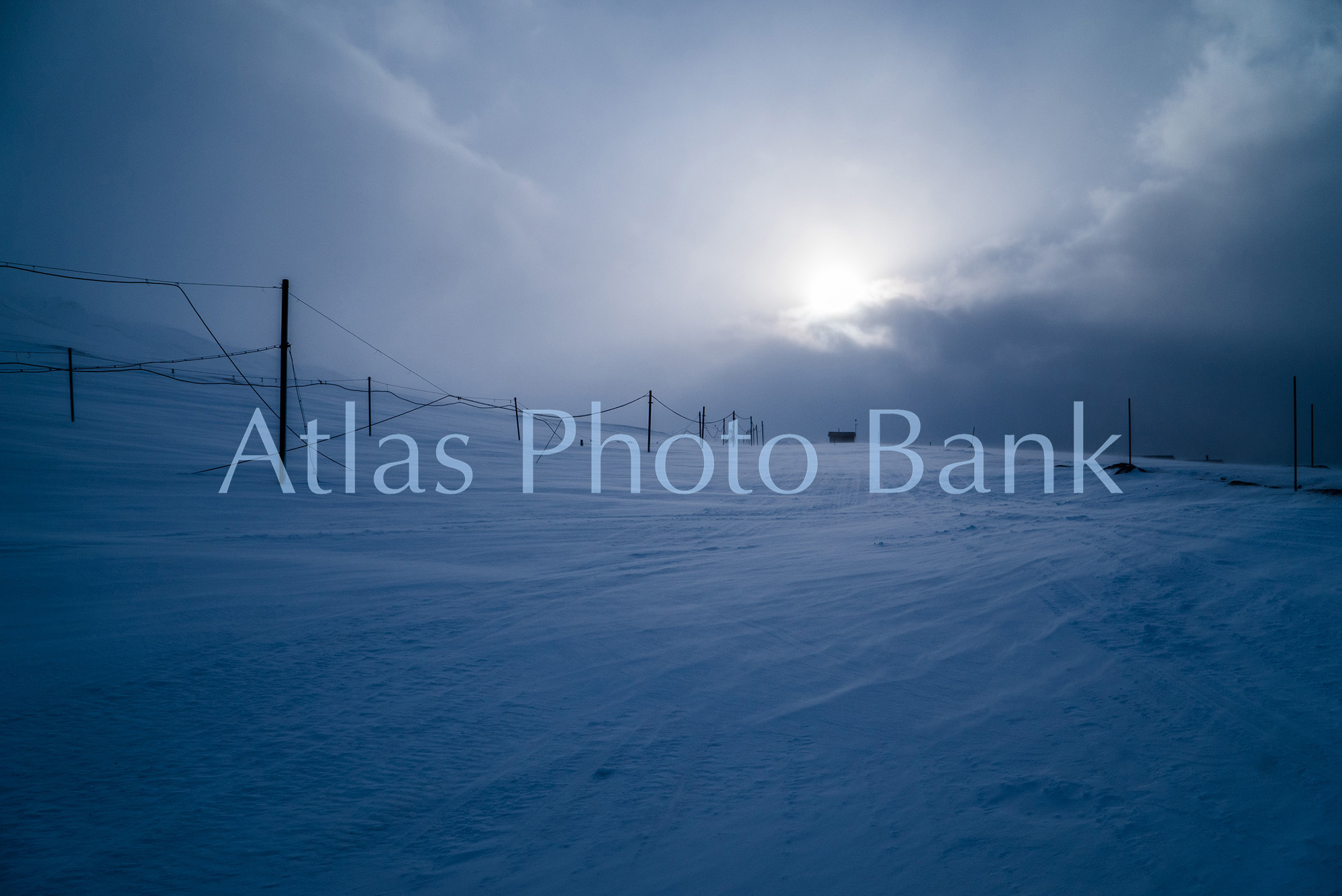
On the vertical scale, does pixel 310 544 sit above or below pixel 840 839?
above

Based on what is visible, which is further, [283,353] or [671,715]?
[283,353]

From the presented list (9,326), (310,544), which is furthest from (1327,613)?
(9,326)

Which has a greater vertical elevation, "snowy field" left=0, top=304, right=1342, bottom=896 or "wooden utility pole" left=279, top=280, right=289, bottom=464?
"wooden utility pole" left=279, top=280, right=289, bottom=464

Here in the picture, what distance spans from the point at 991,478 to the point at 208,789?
1779cm

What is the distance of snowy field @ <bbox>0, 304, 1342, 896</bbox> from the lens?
2.43m

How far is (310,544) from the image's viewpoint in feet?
26.7

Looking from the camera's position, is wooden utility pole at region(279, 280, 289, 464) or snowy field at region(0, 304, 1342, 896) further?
wooden utility pole at region(279, 280, 289, 464)

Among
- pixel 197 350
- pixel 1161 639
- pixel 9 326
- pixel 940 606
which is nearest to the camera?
pixel 1161 639

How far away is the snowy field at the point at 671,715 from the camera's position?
2432 millimetres

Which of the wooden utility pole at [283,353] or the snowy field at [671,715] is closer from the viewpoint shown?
the snowy field at [671,715]

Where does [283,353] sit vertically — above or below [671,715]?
above

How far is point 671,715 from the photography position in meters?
3.59

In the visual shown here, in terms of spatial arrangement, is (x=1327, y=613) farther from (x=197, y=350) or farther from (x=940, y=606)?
(x=197, y=350)

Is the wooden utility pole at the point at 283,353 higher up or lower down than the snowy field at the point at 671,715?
higher up
